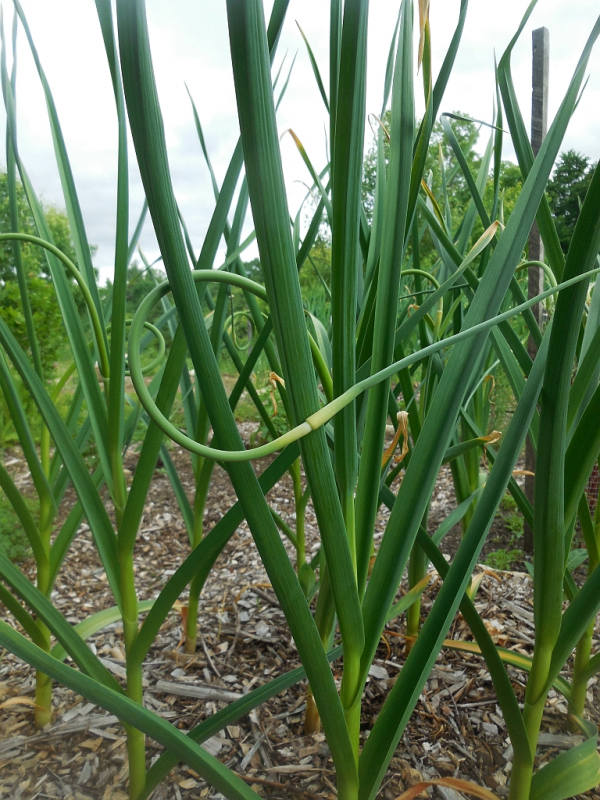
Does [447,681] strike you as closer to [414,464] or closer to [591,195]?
[414,464]

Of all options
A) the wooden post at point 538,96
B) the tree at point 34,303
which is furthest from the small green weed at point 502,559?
the tree at point 34,303

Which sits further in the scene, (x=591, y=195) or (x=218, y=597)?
(x=218, y=597)

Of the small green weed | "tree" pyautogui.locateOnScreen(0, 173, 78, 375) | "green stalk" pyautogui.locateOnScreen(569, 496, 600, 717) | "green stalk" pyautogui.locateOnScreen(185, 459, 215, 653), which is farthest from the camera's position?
"tree" pyautogui.locateOnScreen(0, 173, 78, 375)

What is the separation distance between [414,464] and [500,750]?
543mm

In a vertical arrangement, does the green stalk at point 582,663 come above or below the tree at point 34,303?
below

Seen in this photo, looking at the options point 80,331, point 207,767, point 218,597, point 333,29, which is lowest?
point 218,597

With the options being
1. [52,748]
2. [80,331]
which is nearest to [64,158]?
[80,331]

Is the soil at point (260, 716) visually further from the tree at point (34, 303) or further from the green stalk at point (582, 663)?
the tree at point (34, 303)

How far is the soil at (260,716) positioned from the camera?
2.19 feet

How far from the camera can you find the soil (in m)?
0.67

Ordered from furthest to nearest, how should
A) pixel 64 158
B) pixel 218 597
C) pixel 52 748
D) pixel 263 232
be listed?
pixel 218 597 < pixel 52 748 < pixel 64 158 < pixel 263 232

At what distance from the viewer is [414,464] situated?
0.40m

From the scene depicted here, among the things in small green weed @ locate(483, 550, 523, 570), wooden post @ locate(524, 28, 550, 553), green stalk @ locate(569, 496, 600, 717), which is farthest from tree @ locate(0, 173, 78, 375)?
green stalk @ locate(569, 496, 600, 717)

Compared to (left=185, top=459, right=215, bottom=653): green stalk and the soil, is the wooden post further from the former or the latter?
(left=185, top=459, right=215, bottom=653): green stalk
